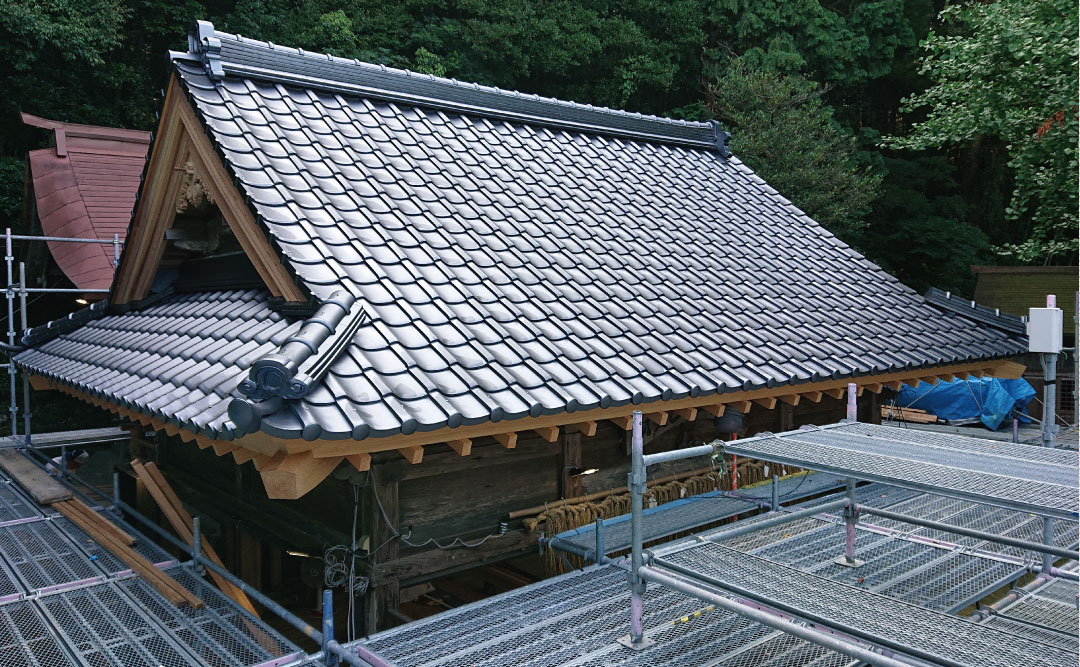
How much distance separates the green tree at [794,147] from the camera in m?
19.7

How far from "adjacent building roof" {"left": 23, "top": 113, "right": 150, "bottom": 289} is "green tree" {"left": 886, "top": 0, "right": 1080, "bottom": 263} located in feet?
53.2

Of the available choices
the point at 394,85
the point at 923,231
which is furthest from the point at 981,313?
the point at 923,231

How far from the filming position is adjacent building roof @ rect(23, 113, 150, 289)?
12766 millimetres

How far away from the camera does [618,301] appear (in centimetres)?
545

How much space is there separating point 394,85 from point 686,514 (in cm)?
481

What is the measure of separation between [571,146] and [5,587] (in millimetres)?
6256

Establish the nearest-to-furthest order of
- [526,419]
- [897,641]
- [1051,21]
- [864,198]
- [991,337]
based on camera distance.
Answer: [897,641] → [526,419] → [991,337] → [1051,21] → [864,198]

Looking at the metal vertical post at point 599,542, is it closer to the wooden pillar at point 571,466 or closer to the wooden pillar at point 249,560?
the wooden pillar at point 571,466

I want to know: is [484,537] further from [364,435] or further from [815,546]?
[815,546]

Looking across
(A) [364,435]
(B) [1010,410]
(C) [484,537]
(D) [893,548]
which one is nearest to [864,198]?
(B) [1010,410]

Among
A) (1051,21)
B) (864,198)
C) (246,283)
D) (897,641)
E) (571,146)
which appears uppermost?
(1051,21)

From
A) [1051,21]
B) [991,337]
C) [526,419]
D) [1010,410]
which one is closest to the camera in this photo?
[526,419]

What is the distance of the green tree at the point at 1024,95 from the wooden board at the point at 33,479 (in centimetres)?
1599

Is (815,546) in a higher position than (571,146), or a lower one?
lower
